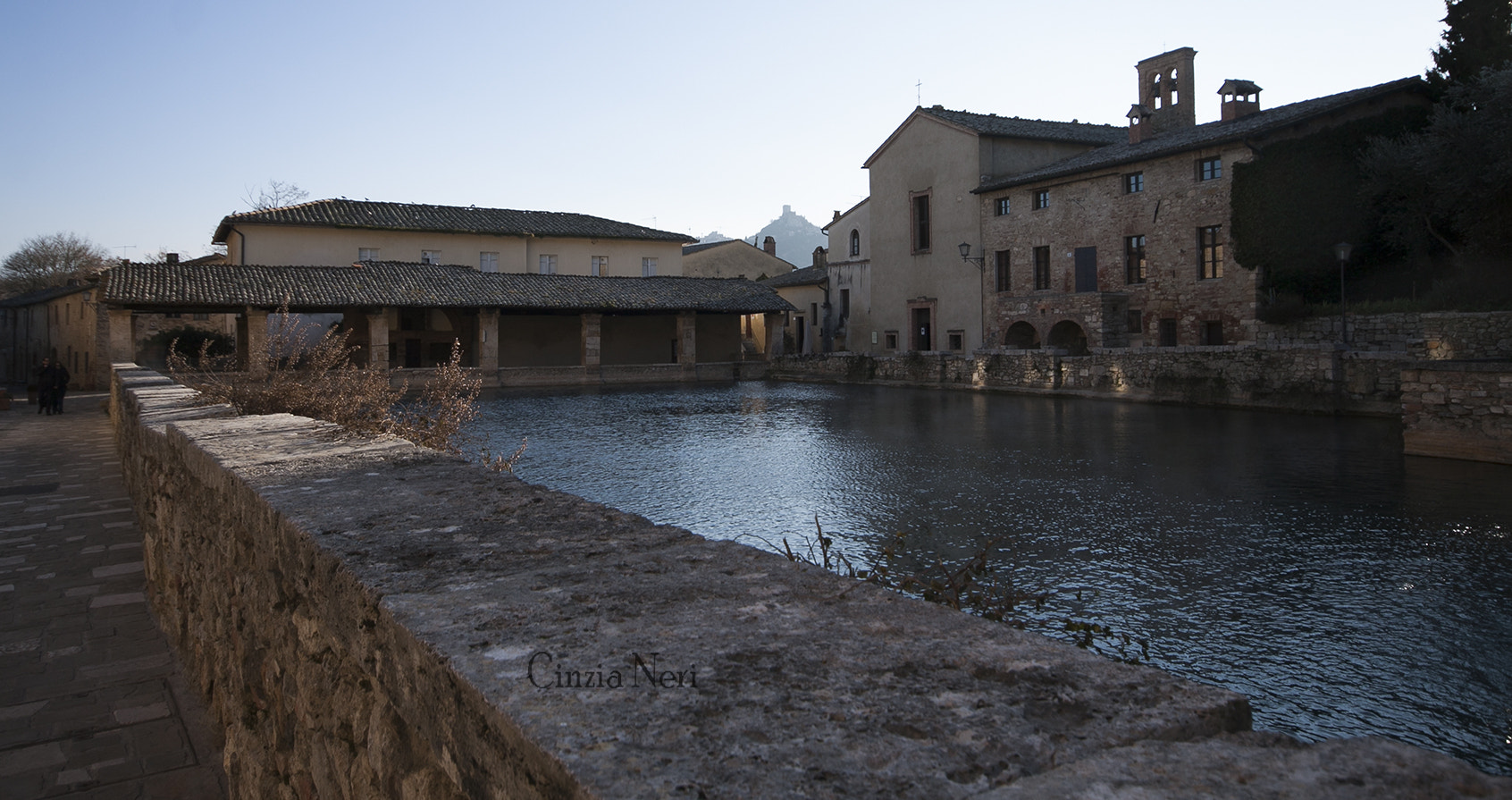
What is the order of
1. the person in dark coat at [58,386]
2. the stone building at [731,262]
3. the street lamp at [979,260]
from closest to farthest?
the person in dark coat at [58,386], the street lamp at [979,260], the stone building at [731,262]

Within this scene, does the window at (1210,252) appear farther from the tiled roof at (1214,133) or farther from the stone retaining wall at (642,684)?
the stone retaining wall at (642,684)

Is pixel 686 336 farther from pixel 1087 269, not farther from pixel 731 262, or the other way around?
pixel 731 262

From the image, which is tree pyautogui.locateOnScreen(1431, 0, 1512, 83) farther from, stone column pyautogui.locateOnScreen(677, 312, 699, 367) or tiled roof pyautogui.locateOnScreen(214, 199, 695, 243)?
tiled roof pyautogui.locateOnScreen(214, 199, 695, 243)

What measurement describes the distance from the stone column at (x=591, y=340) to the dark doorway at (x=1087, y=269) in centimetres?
1584

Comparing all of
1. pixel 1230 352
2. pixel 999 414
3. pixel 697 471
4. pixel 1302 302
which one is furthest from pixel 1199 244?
pixel 697 471

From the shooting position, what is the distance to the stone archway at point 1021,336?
3038cm

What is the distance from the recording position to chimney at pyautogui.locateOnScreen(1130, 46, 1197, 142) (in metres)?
30.1

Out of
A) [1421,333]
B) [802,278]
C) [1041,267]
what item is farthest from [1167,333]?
[802,278]

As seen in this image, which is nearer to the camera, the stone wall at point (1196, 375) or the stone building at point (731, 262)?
the stone wall at point (1196, 375)

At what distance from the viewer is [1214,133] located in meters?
25.2

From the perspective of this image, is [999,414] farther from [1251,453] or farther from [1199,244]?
[1199,244]

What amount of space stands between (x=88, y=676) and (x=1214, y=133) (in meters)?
27.3

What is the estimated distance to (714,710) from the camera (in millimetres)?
1274

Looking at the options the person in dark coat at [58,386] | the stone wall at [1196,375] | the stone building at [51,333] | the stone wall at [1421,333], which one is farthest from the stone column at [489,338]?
the stone wall at [1421,333]
